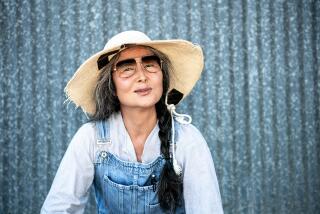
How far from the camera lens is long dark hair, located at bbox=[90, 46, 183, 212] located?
7.93 ft

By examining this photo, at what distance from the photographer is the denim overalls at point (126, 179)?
241cm

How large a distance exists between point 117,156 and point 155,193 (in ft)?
0.94

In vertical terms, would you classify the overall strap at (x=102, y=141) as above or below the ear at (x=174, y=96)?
below

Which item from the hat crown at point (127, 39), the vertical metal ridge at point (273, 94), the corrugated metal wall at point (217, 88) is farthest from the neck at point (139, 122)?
the vertical metal ridge at point (273, 94)

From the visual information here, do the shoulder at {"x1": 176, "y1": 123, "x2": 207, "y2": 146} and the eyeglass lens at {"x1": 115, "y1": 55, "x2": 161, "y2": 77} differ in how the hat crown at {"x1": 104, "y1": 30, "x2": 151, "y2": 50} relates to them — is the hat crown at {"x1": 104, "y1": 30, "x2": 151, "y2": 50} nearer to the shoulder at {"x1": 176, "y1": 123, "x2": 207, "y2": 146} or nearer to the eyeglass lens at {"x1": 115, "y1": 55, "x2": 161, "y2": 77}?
the eyeglass lens at {"x1": 115, "y1": 55, "x2": 161, "y2": 77}

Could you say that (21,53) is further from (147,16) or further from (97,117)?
(97,117)

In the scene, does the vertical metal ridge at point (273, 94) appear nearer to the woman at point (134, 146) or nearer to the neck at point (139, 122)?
the woman at point (134, 146)

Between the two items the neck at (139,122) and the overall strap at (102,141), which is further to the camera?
the neck at (139,122)

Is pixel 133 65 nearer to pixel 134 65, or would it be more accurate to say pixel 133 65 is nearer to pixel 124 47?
pixel 134 65

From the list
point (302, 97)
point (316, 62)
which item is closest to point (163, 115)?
point (302, 97)

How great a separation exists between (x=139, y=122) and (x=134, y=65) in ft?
1.10

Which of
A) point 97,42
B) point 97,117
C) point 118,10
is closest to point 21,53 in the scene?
point 97,42

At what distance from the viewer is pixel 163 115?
259cm

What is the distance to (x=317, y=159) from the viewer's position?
149 inches
